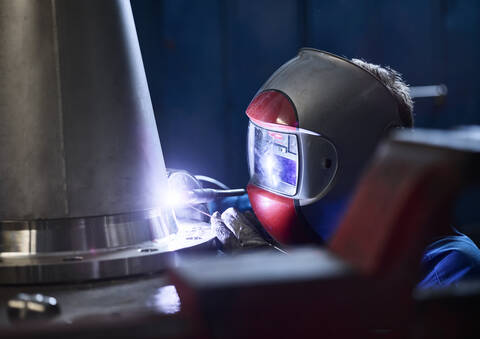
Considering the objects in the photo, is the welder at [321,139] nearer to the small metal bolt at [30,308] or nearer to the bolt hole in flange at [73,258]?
the bolt hole in flange at [73,258]

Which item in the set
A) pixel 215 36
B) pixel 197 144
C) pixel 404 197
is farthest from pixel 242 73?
pixel 404 197

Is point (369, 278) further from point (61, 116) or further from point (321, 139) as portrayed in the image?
point (321, 139)

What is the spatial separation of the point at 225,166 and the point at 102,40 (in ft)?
5.66

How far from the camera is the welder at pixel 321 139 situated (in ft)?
5.34

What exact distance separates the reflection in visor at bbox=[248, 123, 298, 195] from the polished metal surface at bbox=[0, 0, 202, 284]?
52cm

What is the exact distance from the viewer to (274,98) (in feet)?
5.76

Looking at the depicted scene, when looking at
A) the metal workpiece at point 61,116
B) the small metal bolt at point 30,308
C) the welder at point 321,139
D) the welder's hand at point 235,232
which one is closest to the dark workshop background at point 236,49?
the welder's hand at point 235,232

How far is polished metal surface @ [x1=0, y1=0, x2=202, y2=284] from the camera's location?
4.07 ft

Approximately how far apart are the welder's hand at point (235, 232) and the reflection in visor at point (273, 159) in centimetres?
14

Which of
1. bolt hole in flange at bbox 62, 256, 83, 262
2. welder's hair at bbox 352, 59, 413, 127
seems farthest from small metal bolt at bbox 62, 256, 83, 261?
welder's hair at bbox 352, 59, 413, 127

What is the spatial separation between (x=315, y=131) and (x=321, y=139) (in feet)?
0.09

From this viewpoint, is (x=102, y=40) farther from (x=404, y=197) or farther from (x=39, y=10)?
(x=404, y=197)

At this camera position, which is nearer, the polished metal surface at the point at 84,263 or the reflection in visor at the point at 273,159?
the polished metal surface at the point at 84,263

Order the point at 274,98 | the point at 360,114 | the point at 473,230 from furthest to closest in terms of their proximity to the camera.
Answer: the point at 473,230 < the point at 274,98 < the point at 360,114
